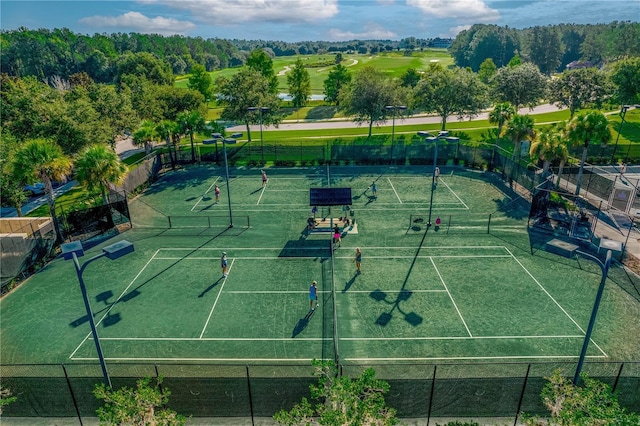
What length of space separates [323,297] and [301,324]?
8.09 ft

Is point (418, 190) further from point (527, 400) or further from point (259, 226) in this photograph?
point (527, 400)

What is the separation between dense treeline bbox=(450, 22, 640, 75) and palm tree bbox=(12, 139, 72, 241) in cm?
11753

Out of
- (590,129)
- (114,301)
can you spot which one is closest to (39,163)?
(114,301)

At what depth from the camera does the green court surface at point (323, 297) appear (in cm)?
1742

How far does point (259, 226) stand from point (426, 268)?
12.4 metres

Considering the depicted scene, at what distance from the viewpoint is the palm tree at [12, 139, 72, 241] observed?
25.2 m

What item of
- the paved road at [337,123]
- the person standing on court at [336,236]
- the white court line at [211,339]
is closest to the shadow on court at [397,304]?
the white court line at [211,339]

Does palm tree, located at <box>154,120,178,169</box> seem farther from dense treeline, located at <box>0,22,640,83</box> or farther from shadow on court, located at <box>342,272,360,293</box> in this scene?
dense treeline, located at <box>0,22,640,83</box>

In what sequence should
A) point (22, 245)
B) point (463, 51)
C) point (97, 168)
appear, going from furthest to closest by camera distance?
point (463, 51)
point (97, 168)
point (22, 245)

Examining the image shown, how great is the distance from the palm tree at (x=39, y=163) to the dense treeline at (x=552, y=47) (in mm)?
117530

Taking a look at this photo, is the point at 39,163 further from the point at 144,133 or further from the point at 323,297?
the point at 323,297

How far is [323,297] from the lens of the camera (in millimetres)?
20938

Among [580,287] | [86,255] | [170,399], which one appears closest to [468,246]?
[580,287]

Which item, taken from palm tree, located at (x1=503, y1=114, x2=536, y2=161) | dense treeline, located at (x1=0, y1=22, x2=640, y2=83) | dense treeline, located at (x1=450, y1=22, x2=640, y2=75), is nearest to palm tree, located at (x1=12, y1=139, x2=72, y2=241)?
palm tree, located at (x1=503, y1=114, x2=536, y2=161)
